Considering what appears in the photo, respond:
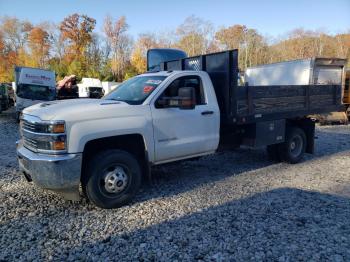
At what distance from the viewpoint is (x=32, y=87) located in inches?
742

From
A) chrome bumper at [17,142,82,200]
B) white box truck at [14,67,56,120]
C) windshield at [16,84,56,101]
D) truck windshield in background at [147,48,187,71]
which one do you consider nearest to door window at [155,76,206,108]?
chrome bumper at [17,142,82,200]

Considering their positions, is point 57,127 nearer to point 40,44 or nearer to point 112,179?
point 112,179

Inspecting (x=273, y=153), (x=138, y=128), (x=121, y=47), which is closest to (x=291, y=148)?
(x=273, y=153)

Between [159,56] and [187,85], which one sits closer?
[187,85]

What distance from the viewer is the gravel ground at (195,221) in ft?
12.0

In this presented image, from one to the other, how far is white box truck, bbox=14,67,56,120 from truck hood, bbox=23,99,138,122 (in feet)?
47.7

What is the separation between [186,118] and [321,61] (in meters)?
11.8

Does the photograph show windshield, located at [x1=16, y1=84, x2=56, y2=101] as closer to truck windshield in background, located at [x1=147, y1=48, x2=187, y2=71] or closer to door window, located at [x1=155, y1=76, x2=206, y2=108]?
truck windshield in background, located at [x1=147, y1=48, x2=187, y2=71]

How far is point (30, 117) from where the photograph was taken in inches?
183

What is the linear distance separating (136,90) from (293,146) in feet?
14.2

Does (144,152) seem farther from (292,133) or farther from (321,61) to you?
(321,61)

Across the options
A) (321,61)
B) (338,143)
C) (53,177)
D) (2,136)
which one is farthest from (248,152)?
A: (2,136)

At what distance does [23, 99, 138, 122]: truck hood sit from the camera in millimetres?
4406

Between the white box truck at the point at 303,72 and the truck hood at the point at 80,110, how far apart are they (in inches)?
427
